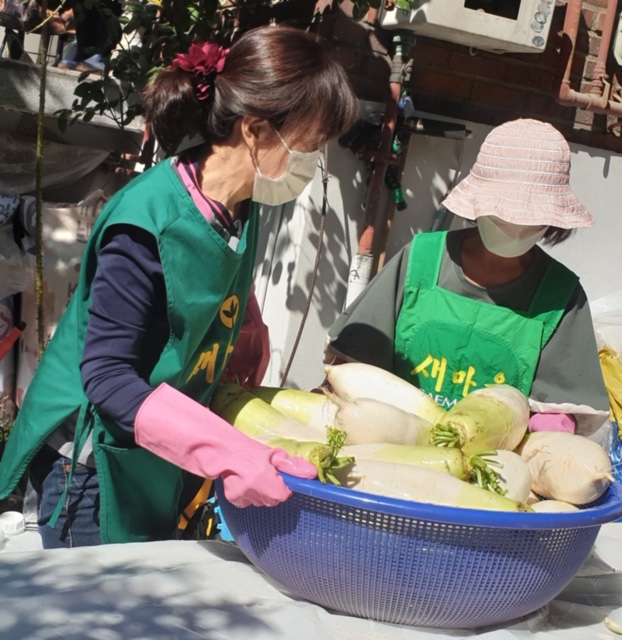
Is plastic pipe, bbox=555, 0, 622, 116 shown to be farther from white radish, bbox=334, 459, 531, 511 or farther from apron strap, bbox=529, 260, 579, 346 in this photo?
white radish, bbox=334, 459, 531, 511

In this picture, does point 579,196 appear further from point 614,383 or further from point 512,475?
point 512,475

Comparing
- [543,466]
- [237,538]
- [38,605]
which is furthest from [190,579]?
[543,466]

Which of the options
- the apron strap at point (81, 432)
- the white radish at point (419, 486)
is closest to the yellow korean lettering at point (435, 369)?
the white radish at point (419, 486)

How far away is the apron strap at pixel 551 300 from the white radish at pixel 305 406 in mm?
621

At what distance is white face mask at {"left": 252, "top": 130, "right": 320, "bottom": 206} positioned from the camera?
1.98 m

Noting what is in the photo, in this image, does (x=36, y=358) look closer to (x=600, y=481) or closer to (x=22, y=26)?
(x=22, y=26)

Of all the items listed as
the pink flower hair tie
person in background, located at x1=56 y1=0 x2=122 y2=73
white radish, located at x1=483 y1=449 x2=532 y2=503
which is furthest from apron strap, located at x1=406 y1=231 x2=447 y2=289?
person in background, located at x1=56 y1=0 x2=122 y2=73

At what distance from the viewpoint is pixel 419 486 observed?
165cm

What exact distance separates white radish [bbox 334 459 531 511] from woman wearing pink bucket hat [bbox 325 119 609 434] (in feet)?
1.94

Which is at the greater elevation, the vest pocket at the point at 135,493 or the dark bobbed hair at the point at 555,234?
the dark bobbed hair at the point at 555,234

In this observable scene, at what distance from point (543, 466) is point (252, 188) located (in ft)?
2.90

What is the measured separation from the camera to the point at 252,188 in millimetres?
1990

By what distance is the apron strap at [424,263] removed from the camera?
2354 mm

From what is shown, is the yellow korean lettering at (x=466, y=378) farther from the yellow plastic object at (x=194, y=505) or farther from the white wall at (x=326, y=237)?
the white wall at (x=326, y=237)
